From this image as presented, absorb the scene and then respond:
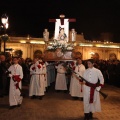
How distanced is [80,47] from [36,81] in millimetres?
38792

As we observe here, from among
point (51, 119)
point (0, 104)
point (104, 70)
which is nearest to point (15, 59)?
point (0, 104)

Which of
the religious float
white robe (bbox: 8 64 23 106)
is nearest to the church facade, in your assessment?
the religious float

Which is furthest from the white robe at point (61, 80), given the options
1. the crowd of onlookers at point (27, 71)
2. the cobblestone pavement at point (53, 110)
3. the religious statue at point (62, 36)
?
the cobblestone pavement at point (53, 110)

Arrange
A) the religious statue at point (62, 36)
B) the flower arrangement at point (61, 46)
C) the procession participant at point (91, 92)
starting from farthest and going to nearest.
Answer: the religious statue at point (62, 36), the flower arrangement at point (61, 46), the procession participant at point (91, 92)

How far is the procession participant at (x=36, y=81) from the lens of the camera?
13.9 m

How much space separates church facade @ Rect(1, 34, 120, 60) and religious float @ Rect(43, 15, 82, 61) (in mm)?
30118

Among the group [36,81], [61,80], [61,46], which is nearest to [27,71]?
[61,80]

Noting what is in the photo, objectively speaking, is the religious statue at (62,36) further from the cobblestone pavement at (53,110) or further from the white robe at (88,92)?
the white robe at (88,92)

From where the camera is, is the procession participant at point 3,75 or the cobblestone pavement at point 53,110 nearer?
the cobblestone pavement at point 53,110

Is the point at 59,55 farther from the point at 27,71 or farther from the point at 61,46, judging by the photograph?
the point at 27,71

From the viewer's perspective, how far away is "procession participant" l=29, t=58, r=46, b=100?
13.9m

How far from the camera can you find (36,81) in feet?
45.7

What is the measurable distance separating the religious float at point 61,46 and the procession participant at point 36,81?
1.33m

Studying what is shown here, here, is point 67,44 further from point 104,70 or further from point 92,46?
point 92,46
